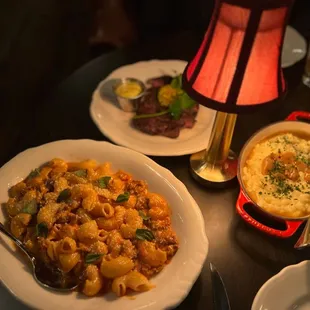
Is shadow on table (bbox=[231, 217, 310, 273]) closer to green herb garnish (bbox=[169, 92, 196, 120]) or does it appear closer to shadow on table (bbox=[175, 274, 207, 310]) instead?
shadow on table (bbox=[175, 274, 207, 310])

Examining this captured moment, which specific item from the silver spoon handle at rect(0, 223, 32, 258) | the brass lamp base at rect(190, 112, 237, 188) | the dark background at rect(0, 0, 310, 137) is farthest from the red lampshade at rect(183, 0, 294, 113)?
the dark background at rect(0, 0, 310, 137)

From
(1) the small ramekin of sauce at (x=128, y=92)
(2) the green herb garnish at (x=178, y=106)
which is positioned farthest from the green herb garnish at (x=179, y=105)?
(1) the small ramekin of sauce at (x=128, y=92)

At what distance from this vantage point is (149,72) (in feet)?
5.84

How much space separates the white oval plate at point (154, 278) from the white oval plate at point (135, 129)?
11cm

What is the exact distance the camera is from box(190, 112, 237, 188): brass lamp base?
1.38 metres

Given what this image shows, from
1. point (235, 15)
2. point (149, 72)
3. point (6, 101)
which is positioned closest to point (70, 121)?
point (149, 72)

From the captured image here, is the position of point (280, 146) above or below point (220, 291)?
above

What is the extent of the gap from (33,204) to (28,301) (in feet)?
0.86

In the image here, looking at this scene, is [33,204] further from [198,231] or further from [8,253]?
[198,231]

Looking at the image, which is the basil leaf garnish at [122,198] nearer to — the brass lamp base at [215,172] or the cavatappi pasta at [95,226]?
the cavatappi pasta at [95,226]

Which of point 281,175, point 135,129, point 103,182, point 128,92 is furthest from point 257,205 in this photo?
point 128,92

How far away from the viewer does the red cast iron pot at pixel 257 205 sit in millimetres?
1230

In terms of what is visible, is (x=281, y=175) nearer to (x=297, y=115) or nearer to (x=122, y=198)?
(x=297, y=115)

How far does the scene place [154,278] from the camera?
117 centimetres
